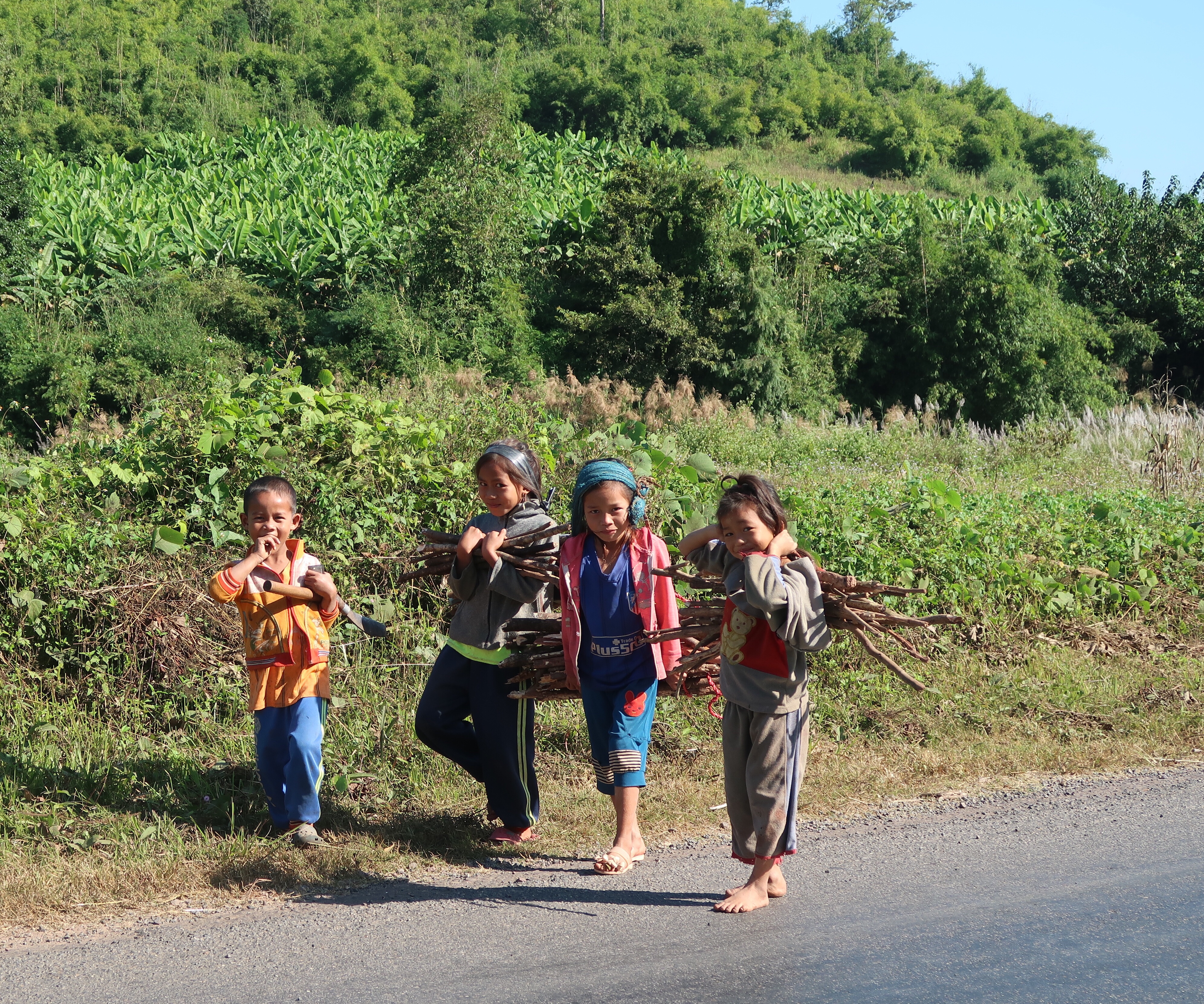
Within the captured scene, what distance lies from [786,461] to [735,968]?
8571 millimetres

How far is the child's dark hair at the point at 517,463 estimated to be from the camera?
421 centimetres

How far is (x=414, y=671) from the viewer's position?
561 cm

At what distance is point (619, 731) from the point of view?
4.07 metres

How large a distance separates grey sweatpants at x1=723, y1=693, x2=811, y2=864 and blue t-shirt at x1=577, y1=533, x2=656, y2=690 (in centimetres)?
41

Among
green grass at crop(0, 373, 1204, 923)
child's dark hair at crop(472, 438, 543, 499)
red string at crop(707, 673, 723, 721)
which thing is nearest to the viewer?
child's dark hair at crop(472, 438, 543, 499)

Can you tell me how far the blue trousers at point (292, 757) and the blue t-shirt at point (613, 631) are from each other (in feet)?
3.51

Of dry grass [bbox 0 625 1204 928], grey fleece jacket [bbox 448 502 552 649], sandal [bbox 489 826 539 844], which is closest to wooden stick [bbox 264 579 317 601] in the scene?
grey fleece jacket [bbox 448 502 552 649]

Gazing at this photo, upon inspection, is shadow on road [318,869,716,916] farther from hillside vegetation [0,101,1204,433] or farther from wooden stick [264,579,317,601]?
hillside vegetation [0,101,1204,433]

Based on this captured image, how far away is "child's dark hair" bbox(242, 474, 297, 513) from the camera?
13.5ft

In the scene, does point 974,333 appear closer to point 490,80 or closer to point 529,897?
point 529,897

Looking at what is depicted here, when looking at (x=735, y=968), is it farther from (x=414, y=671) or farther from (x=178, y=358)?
(x=178, y=358)

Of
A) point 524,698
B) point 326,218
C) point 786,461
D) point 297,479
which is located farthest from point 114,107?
point 524,698

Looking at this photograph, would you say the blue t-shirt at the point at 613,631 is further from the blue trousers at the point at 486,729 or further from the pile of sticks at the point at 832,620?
the blue trousers at the point at 486,729

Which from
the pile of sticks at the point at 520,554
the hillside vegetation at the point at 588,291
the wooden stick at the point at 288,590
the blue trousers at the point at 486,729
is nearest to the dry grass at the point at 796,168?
the hillside vegetation at the point at 588,291
